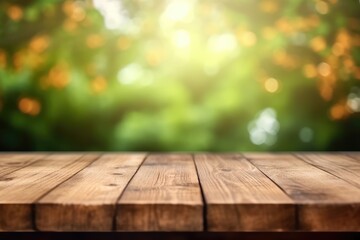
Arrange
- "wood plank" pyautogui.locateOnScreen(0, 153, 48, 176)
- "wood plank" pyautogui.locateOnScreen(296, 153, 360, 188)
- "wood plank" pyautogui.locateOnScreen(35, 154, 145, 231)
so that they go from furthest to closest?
"wood plank" pyautogui.locateOnScreen(0, 153, 48, 176), "wood plank" pyautogui.locateOnScreen(296, 153, 360, 188), "wood plank" pyautogui.locateOnScreen(35, 154, 145, 231)

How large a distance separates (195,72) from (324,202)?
160 centimetres

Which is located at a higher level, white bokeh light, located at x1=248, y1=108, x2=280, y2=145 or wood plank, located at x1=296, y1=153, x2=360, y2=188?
white bokeh light, located at x1=248, y1=108, x2=280, y2=145

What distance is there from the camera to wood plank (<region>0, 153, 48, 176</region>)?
5.35 feet

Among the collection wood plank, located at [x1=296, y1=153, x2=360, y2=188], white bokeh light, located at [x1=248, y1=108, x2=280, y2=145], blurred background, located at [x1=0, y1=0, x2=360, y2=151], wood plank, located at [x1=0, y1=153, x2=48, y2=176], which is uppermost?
blurred background, located at [x1=0, y1=0, x2=360, y2=151]

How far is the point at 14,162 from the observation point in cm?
189

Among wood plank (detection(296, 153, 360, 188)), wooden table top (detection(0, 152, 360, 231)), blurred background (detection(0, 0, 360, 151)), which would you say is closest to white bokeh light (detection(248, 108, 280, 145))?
blurred background (detection(0, 0, 360, 151))

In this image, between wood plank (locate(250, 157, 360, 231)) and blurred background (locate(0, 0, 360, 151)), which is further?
blurred background (locate(0, 0, 360, 151))

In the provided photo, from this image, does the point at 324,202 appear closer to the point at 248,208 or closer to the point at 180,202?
the point at 248,208

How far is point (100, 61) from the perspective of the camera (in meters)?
2.63

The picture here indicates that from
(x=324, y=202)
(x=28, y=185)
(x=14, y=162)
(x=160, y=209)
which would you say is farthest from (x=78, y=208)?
(x=14, y=162)

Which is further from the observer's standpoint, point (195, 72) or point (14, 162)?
point (195, 72)

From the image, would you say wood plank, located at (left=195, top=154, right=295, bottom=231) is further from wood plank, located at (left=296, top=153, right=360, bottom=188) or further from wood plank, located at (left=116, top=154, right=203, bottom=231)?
wood plank, located at (left=296, top=153, right=360, bottom=188)
